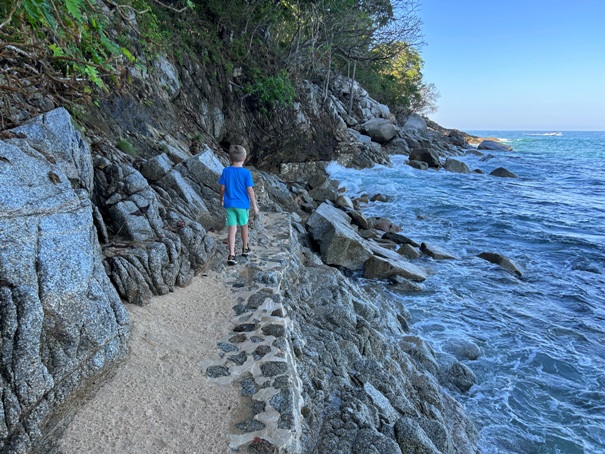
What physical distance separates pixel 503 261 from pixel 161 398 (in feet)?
30.4

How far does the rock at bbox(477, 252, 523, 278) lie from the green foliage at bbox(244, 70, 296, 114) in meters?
9.02

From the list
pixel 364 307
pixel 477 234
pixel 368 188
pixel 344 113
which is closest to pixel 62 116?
pixel 364 307

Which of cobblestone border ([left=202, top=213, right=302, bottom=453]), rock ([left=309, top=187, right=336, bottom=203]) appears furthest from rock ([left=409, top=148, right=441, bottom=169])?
cobblestone border ([left=202, top=213, right=302, bottom=453])

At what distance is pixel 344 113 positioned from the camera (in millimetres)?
28016

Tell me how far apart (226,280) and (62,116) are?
110 inches

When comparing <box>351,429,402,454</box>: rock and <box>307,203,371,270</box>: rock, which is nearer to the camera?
<box>351,429,402,454</box>: rock

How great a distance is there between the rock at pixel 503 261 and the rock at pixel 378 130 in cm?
1922

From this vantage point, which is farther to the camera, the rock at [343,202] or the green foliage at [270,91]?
the green foliage at [270,91]

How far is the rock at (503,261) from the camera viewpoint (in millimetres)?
9492

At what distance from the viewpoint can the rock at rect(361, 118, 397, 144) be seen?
28.0 meters

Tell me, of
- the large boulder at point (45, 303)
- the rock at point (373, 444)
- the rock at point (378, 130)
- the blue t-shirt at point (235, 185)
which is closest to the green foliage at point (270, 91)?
the blue t-shirt at point (235, 185)

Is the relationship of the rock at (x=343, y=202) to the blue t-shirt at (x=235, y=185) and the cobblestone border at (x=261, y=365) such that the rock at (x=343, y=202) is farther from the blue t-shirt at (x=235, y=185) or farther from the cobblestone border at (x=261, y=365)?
the cobblestone border at (x=261, y=365)

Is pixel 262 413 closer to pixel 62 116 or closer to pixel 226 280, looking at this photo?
pixel 226 280

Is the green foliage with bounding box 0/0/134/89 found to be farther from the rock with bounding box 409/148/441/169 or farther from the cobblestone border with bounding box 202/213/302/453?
the rock with bounding box 409/148/441/169
